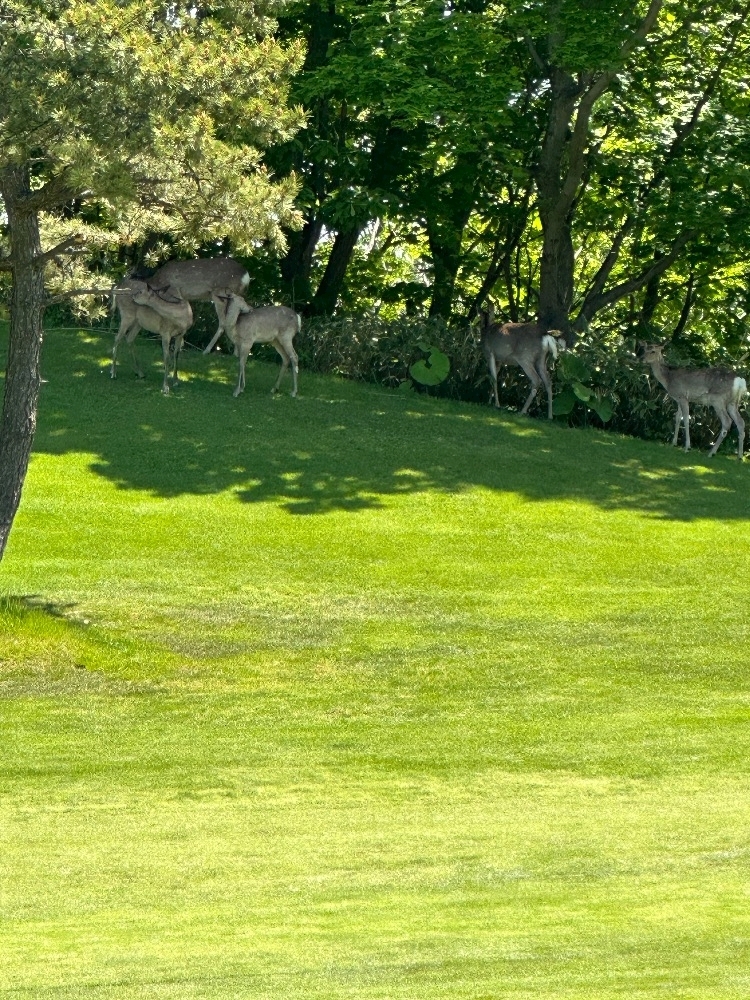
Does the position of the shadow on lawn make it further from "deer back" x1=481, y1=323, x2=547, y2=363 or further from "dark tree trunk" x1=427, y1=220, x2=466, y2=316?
"dark tree trunk" x1=427, y1=220, x2=466, y2=316

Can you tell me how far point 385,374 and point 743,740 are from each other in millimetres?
17878

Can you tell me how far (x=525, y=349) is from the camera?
28.8 m

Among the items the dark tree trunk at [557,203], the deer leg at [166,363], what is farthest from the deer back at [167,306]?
the dark tree trunk at [557,203]

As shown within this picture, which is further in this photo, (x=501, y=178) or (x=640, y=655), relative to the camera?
(x=501, y=178)

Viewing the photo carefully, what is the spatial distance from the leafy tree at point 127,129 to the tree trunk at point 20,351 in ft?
0.04

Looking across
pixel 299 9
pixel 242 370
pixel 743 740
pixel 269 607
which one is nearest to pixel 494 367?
pixel 242 370

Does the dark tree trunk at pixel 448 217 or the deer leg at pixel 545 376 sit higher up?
the dark tree trunk at pixel 448 217

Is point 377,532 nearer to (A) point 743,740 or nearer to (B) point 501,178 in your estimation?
(A) point 743,740

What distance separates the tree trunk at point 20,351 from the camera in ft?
50.7

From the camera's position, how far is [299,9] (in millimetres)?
30703

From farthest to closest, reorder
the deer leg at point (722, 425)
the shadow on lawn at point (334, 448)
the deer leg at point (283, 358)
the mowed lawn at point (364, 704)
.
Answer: the deer leg at point (722, 425)
the deer leg at point (283, 358)
the shadow on lawn at point (334, 448)
the mowed lawn at point (364, 704)

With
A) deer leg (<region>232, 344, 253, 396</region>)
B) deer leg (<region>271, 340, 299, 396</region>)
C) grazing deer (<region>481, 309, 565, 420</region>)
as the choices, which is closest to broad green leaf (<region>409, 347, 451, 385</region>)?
grazing deer (<region>481, 309, 565, 420</region>)

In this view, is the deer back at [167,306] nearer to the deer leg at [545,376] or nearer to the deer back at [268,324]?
the deer back at [268,324]

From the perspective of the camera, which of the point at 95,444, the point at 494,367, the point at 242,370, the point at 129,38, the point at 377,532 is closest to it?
the point at 129,38
